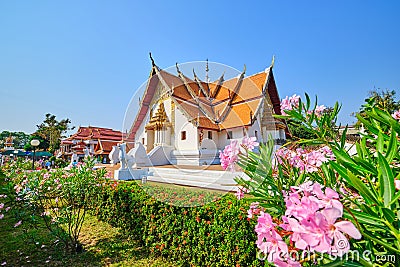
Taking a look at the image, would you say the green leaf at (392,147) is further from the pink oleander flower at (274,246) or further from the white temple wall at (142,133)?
the white temple wall at (142,133)

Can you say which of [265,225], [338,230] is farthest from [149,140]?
[338,230]

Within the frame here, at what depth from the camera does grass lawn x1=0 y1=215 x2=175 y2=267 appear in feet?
10.9

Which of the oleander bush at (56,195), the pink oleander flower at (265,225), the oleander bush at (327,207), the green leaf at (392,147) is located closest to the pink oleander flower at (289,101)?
the oleander bush at (327,207)

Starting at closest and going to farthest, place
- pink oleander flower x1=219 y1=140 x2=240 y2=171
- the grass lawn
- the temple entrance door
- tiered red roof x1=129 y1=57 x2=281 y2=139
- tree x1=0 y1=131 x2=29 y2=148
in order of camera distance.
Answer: pink oleander flower x1=219 y1=140 x2=240 y2=171, the grass lawn, tiered red roof x1=129 y1=57 x2=281 y2=139, the temple entrance door, tree x1=0 y1=131 x2=29 y2=148

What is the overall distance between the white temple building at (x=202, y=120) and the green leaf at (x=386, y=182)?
1.31m

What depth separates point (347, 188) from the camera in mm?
1059

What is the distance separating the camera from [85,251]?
3713 mm

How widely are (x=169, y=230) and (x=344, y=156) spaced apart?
2.82 m

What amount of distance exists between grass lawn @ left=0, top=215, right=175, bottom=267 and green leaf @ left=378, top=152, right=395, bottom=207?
123 inches

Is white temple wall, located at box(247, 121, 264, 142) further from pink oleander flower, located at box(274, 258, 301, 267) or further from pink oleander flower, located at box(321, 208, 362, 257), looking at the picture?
pink oleander flower, located at box(321, 208, 362, 257)

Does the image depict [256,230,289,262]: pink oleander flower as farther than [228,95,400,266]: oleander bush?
Yes

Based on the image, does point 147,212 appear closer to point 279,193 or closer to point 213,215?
point 213,215

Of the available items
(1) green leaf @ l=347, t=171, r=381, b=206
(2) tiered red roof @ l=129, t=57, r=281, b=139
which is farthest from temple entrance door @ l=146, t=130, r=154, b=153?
(1) green leaf @ l=347, t=171, r=381, b=206

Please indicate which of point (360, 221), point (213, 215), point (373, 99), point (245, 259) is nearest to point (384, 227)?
point (360, 221)
